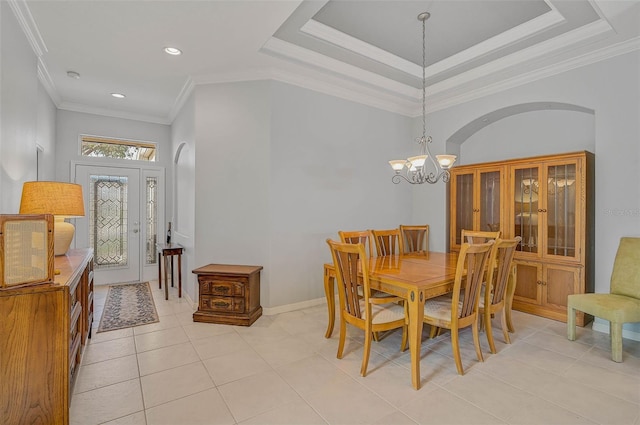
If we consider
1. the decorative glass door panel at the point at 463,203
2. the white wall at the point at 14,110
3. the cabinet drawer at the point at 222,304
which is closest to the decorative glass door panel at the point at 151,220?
the white wall at the point at 14,110

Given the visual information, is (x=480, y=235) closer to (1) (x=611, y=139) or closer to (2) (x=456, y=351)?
(1) (x=611, y=139)

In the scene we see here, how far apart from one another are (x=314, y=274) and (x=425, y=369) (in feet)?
6.21

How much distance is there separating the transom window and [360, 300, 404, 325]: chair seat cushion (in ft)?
15.7

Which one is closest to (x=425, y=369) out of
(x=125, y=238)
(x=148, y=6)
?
(x=148, y=6)

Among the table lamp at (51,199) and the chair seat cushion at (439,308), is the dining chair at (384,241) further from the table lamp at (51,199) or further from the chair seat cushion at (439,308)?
the table lamp at (51,199)

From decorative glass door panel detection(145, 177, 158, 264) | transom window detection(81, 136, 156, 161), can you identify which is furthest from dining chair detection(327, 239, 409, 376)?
transom window detection(81, 136, 156, 161)

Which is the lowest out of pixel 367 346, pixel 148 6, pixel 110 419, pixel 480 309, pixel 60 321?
pixel 110 419

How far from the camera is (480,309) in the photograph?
2691 mm

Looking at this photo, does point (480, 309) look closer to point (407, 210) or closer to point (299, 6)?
point (407, 210)

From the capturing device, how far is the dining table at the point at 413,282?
2232 millimetres

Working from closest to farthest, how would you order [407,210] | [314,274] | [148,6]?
1. [148,6]
2. [314,274]
3. [407,210]

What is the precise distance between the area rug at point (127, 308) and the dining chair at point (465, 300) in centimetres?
299

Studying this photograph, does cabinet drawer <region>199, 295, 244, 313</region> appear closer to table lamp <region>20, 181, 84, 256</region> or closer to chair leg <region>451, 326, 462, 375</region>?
table lamp <region>20, 181, 84, 256</region>

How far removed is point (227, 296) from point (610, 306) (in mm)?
3533
